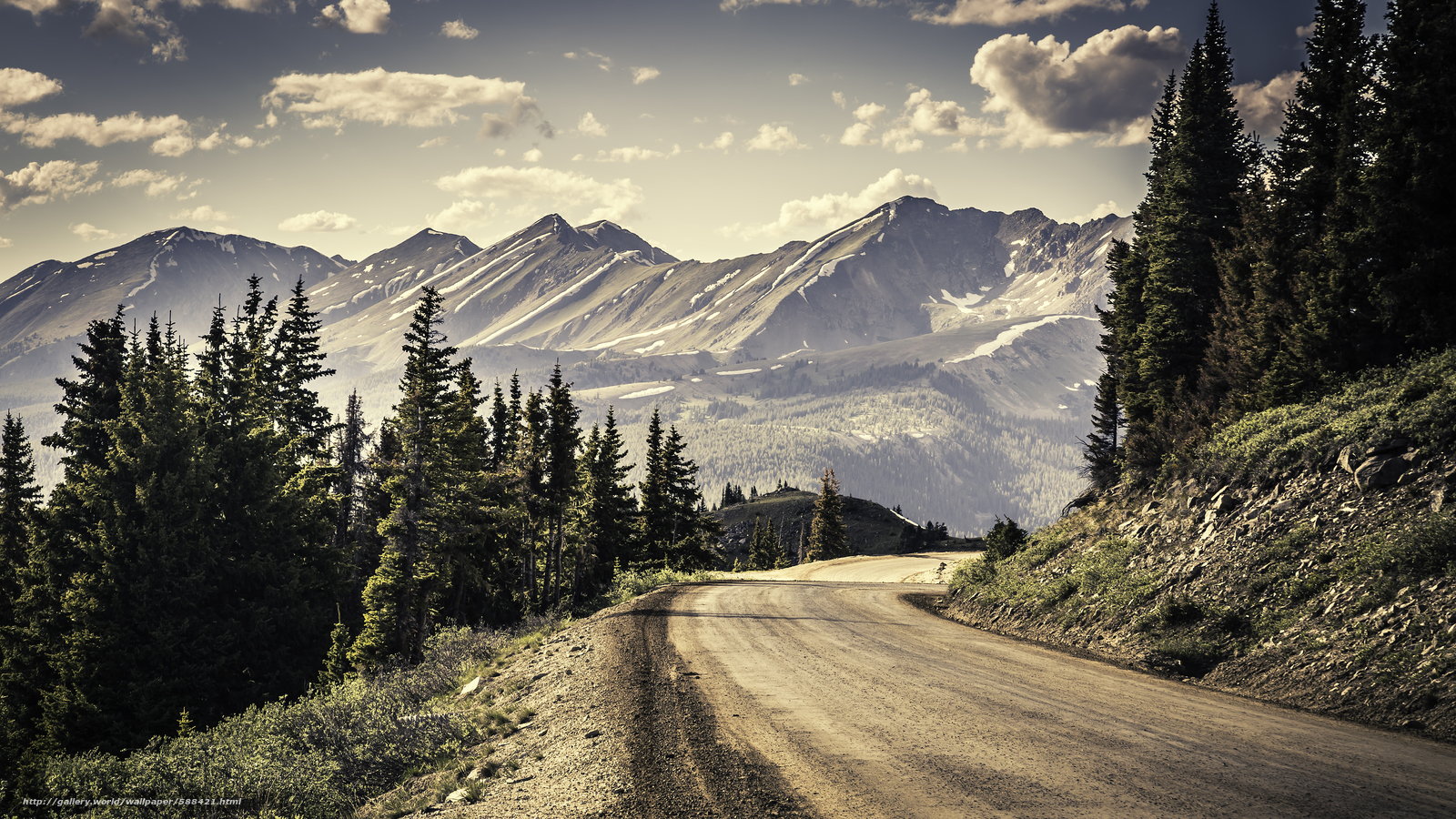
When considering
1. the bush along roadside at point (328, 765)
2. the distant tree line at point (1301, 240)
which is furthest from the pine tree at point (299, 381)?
the distant tree line at point (1301, 240)

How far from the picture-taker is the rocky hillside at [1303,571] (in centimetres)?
988

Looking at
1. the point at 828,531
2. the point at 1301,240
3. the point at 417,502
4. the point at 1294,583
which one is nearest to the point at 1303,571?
the point at 1294,583

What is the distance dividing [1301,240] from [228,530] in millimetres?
40067

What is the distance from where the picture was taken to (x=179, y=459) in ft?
94.9

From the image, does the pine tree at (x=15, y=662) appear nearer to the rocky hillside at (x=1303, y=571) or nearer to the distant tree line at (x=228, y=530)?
the distant tree line at (x=228, y=530)

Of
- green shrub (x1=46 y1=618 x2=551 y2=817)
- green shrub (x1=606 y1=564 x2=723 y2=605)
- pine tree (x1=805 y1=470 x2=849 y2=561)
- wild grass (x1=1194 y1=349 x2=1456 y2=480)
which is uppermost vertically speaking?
wild grass (x1=1194 y1=349 x2=1456 y2=480)

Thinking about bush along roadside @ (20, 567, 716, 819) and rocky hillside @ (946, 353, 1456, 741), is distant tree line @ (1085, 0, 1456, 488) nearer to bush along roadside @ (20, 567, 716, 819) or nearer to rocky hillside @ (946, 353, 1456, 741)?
rocky hillside @ (946, 353, 1456, 741)

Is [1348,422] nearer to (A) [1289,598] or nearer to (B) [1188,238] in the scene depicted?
(A) [1289,598]

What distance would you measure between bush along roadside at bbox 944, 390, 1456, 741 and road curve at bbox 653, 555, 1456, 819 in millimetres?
959

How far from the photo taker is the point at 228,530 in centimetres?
3069

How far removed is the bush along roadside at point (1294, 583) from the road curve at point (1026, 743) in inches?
37.8

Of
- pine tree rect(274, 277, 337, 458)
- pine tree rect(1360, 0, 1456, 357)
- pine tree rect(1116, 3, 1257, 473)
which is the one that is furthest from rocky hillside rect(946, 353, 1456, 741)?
pine tree rect(274, 277, 337, 458)

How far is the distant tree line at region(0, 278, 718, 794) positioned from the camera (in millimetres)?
25500

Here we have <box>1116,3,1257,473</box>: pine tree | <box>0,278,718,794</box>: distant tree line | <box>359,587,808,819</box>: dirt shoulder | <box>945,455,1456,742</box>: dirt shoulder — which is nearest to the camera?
<box>359,587,808,819</box>: dirt shoulder
